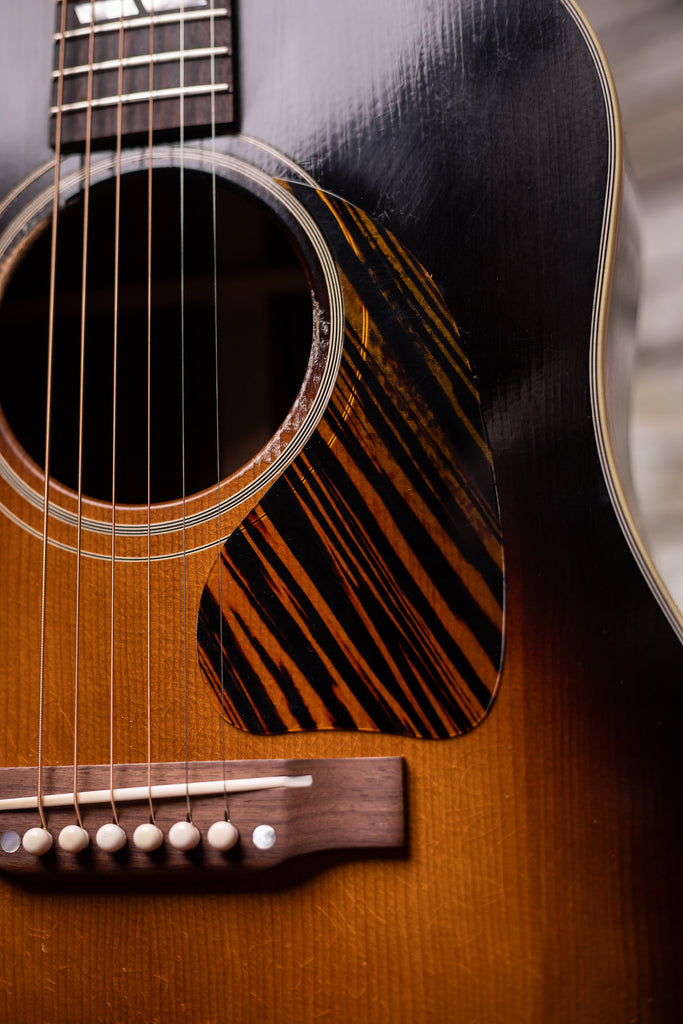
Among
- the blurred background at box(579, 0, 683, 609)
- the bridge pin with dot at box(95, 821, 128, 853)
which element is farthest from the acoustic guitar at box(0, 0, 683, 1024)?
the blurred background at box(579, 0, 683, 609)

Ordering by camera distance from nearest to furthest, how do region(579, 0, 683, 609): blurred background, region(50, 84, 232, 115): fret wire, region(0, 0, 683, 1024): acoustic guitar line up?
region(0, 0, 683, 1024): acoustic guitar, region(50, 84, 232, 115): fret wire, region(579, 0, 683, 609): blurred background

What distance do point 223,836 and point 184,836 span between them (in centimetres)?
3

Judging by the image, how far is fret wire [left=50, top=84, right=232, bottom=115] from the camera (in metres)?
0.61

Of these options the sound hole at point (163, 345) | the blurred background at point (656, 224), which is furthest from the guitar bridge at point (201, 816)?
the blurred background at point (656, 224)

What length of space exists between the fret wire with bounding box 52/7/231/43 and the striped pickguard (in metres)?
0.22

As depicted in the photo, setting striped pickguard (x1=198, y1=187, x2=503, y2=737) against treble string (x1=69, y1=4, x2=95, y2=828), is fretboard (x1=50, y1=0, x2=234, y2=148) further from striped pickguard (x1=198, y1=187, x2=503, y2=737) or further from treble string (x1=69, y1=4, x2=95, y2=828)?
striped pickguard (x1=198, y1=187, x2=503, y2=737)

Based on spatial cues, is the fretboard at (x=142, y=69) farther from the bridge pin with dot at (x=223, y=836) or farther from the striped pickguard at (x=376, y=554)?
the bridge pin with dot at (x=223, y=836)

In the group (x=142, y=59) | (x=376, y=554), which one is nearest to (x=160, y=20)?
(x=142, y=59)

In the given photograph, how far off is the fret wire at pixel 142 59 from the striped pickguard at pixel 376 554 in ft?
0.62

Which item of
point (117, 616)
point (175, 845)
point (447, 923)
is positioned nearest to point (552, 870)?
point (447, 923)

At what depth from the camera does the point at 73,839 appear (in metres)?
0.52

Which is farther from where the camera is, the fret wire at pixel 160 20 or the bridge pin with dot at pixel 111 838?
the fret wire at pixel 160 20

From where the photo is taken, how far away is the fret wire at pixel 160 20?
24.6 inches

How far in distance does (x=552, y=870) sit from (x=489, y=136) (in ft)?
1.64
